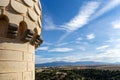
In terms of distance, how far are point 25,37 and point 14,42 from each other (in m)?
0.48

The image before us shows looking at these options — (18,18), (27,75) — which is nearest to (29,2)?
(18,18)

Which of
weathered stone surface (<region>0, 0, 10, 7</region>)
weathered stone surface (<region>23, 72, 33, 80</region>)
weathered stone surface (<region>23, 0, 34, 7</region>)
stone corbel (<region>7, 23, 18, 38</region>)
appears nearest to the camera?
weathered stone surface (<region>0, 0, 10, 7</region>)

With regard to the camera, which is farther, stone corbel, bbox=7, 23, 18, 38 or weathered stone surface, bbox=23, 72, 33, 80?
weathered stone surface, bbox=23, 72, 33, 80

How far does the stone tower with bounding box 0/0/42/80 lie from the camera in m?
6.21

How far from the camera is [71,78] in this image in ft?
251

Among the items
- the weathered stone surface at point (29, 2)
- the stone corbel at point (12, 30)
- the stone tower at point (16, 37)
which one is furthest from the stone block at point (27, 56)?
the weathered stone surface at point (29, 2)

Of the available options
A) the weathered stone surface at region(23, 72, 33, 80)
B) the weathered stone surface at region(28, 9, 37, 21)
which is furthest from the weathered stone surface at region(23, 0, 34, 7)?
the weathered stone surface at region(23, 72, 33, 80)

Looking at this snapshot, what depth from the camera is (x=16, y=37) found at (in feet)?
22.2

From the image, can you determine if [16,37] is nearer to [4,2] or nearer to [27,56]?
[27,56]

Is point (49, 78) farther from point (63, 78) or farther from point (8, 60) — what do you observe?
point (8, 60)

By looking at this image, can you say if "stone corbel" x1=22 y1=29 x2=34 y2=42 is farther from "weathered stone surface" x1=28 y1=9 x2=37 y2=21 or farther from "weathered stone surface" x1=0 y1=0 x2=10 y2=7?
"weathered stone surface" x1=0 y1=0 x2=10 y2=7

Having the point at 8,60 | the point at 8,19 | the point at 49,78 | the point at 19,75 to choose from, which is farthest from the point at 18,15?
the point at 49,78

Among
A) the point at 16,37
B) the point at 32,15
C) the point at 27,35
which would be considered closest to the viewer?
the point at 16,37

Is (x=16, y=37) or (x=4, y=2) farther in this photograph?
(x=16, y=37)
